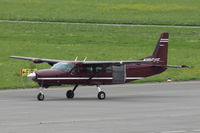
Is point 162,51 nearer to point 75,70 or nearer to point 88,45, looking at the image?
point 75,70

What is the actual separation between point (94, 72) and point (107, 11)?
2528 inches

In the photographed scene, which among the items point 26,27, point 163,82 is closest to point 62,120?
point 163,82

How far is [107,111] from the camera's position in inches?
963

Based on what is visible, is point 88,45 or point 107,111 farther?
point 88,45

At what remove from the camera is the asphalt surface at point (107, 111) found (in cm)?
1981

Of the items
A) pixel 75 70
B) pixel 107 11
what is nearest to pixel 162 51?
pixel 75 70

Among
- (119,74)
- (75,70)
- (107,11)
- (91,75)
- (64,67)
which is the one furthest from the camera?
(107,11)

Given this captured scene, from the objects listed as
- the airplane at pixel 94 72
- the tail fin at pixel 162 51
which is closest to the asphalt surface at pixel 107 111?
the airplane at pixel 94 72

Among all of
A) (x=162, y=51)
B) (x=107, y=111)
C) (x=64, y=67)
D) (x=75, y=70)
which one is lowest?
(x=107, y=111)

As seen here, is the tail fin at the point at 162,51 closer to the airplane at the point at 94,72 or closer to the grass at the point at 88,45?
the airplane at the point at 94,72

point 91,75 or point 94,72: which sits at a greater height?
point 94,72

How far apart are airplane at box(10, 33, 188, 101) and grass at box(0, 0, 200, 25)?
44384 millimetres

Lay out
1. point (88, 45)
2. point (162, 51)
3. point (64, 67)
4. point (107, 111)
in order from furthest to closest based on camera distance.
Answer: point (88, 45) → point (162, 51) → point (64, 67) → point (107, 111)

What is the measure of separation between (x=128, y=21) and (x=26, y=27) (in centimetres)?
1542
